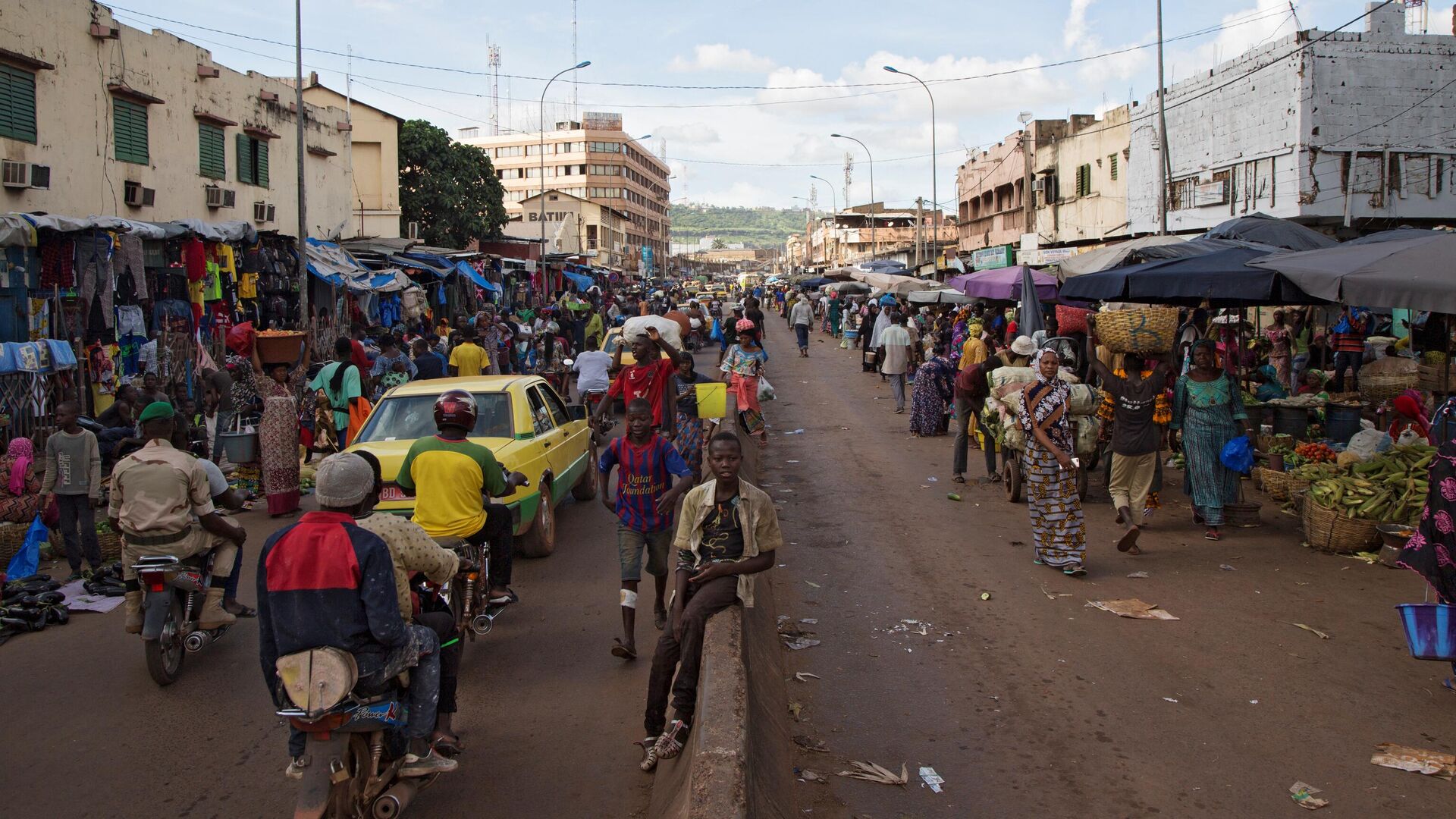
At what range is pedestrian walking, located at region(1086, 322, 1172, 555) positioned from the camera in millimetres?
9383

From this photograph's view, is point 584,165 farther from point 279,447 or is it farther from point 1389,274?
point 1389,274

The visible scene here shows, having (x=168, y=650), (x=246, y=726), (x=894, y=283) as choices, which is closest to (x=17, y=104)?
(x=168, y=650)

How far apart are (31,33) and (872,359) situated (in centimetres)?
1874

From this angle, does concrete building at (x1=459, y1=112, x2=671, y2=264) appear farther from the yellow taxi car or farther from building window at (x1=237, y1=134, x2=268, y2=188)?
the yellow taxi car

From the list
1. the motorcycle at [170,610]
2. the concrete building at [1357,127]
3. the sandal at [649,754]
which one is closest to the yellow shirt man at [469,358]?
the motorcycle at [170,610]

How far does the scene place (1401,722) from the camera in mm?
5527

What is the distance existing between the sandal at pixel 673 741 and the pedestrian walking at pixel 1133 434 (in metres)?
5.59

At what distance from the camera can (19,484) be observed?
10117 millimetres

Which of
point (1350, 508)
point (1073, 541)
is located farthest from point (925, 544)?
point (1350, 508)

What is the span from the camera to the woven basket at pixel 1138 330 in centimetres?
1090

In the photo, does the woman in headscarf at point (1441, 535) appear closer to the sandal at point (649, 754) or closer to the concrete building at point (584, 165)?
the sandal at point (649, 754)

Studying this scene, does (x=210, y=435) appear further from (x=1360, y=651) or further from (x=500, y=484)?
(x=1360, y=651)

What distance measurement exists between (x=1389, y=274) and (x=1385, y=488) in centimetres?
182

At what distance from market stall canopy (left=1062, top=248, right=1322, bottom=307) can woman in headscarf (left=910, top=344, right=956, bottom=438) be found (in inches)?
194
